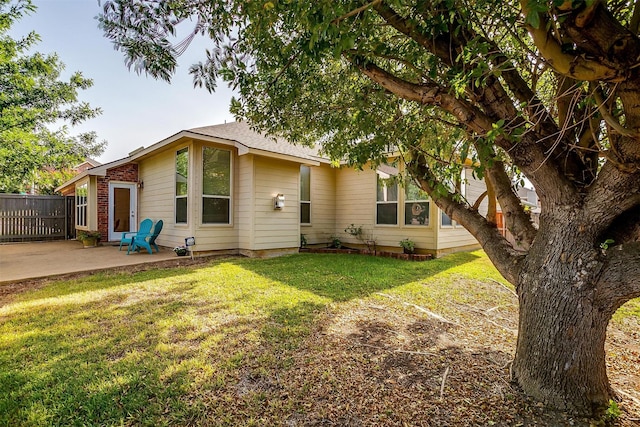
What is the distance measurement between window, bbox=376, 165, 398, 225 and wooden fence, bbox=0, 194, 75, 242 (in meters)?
12.9

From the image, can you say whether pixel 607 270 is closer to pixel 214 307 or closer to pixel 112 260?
pixel 214 307

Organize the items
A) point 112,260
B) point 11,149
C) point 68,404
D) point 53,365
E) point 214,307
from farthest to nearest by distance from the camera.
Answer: point 112,260 → point 11,149 → point 214,307 → point 53,365 → point 68,404

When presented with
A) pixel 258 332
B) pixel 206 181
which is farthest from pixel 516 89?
pixel 206 181

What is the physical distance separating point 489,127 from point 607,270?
1.15 meters

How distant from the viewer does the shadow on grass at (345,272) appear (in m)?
5.05

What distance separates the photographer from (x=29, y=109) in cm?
945

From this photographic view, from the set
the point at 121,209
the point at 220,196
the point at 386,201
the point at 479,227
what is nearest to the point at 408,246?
the point at 386,201

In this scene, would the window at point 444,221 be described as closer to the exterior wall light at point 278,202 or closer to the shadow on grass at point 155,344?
the shadow on grass at point 155,344

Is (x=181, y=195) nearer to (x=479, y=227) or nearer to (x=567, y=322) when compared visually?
(x=479, y=227)

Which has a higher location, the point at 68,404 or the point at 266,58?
the point at 266,58

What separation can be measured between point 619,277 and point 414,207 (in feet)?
23.2

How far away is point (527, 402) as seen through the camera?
203 cm

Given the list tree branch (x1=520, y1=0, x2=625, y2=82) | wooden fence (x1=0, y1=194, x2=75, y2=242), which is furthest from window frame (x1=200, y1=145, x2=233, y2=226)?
wooden fence (x1=0, y1=194, x2=75, y2=242)

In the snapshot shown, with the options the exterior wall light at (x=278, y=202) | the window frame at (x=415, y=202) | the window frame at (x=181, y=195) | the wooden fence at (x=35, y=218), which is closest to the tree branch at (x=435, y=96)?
the window frame at (x=415, y=202)
